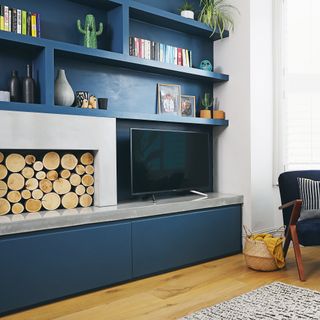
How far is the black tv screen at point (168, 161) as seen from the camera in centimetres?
323

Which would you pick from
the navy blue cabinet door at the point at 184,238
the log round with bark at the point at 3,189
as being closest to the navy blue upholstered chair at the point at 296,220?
the navy blue cabinet door at the point at 184,238

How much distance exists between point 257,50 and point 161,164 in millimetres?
1557

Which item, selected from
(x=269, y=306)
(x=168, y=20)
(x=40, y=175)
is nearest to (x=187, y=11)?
(x=168, y=20)

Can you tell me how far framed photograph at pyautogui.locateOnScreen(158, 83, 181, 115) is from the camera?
12.0 feet

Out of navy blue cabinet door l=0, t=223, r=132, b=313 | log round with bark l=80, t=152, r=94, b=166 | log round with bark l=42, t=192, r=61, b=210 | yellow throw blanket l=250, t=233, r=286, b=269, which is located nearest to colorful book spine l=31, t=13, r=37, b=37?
log round with bark l=80, t=152, r=94, b=166

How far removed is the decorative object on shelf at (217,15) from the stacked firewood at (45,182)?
72.4 inches

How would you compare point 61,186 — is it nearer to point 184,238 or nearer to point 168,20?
point 184,238

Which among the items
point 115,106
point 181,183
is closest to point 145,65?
point 115,106

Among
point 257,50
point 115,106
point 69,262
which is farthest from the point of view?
point 257,50

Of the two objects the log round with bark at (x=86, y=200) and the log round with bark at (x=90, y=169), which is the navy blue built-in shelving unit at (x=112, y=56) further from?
the log round with bark at (x=86, y=200)

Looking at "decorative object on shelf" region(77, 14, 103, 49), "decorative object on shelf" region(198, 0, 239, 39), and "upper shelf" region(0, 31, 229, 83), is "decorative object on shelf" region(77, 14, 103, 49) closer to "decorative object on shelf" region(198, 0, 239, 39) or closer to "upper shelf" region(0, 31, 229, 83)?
"upper shelf" region(0, 31, 229, 83)

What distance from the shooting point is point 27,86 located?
107 inches

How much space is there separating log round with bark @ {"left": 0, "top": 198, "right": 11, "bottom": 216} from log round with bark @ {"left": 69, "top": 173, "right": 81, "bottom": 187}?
48 cm

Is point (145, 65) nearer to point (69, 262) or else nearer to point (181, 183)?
point (181, 183)
